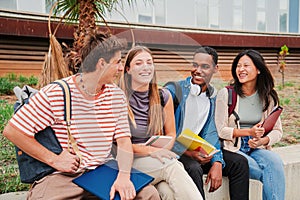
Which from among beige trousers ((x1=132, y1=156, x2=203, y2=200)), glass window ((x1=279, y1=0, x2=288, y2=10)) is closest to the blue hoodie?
beige trousers ((x1=132, y1=156, x2=203, y2=200))

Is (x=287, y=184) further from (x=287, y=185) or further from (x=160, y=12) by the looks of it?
(x=160, y=12)

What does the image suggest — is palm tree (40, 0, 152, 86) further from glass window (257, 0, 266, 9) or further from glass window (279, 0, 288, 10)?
glass window (279, 0, 288, 10)

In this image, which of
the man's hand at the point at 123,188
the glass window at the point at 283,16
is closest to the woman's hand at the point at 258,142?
the man's hand at the point at 123,188

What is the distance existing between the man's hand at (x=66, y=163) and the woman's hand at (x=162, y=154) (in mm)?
503

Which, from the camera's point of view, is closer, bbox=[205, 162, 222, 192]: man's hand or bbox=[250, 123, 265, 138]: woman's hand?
bbox=[205, 162, 222, 192]: man's hand

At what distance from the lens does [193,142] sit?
2.60m

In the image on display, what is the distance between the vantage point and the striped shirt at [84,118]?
2.06 metres

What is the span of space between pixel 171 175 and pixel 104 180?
445 mm

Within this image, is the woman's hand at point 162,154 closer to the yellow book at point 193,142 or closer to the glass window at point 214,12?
the yellow book at point 193,142

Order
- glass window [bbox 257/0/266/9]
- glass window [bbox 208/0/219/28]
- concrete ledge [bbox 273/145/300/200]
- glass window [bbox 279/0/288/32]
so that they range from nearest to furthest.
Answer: concrete ledge [bbox 273/145/300/200]
glass window [bbox 208/0/219/28]
glass window [bbox 257/0/266/9]
glass window [bbox 279/0/288/32]

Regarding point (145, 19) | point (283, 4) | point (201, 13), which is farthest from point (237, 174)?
point (283, 4)

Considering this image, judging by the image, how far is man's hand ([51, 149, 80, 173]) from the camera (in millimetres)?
2104

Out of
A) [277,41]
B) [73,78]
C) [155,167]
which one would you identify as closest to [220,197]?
[155,167]

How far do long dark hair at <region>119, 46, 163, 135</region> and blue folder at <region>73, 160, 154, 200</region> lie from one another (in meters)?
0.33
